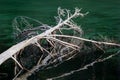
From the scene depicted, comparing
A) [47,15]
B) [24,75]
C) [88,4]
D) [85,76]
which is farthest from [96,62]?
[88,4]

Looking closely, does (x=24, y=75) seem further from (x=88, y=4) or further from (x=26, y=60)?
(x=88, y=4)

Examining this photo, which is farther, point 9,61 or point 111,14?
point 111,14

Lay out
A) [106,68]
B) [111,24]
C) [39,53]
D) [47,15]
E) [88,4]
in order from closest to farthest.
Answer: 1. [106,68]
2. [39,53]
3. [111,24]
4. [47,15]
5. [88,4]

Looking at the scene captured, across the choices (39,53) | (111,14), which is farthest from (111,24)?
(39,53)

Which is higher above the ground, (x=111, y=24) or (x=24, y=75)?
(x=24, y=75)

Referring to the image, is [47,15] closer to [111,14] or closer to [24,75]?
[111,14]

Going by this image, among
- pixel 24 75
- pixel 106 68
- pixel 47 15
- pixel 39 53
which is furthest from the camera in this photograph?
pixel 47 15
